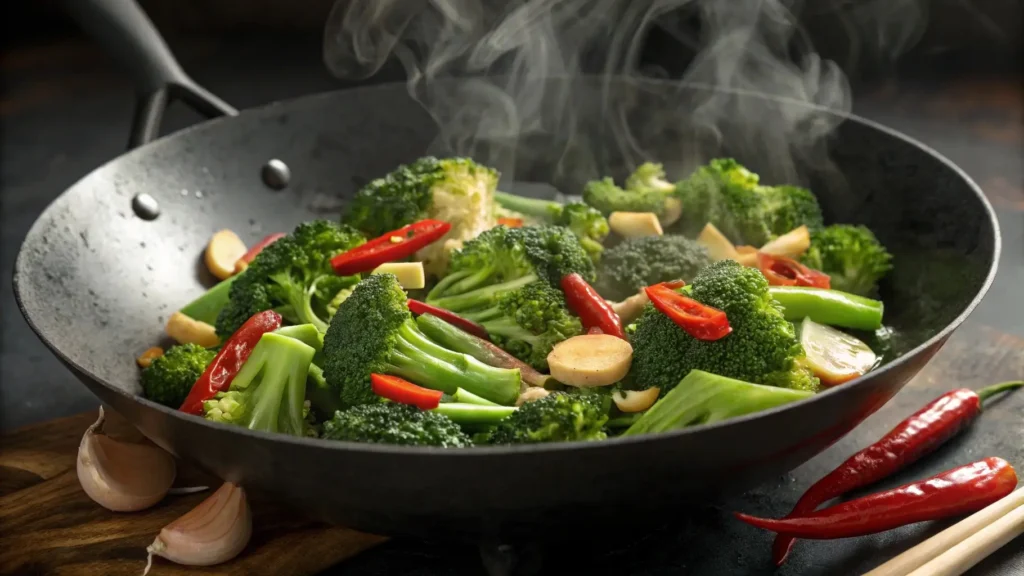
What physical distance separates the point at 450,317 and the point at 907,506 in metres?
1.09

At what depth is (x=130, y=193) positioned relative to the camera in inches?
113

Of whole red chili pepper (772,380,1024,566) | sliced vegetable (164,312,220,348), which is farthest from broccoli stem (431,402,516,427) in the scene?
sliced vegetable (164,312,220,348)

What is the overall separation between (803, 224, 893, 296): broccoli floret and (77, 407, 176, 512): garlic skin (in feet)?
5.77

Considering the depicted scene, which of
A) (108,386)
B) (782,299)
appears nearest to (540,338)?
(782,299)

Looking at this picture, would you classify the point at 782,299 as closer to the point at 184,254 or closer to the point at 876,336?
the point at 876,336

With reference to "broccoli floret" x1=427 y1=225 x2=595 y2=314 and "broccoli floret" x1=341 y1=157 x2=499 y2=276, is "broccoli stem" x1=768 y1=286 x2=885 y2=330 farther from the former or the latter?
"broccoli floret" x1=341 y1=157 x2=499 y2=276

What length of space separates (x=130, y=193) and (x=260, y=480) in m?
1.42

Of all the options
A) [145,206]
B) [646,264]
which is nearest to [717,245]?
[646,264]

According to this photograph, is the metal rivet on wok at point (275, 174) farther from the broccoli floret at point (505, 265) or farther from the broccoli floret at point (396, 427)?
the broccoli floret at point (396, 427)

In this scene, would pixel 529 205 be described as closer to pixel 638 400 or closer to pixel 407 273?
pixel 407 273


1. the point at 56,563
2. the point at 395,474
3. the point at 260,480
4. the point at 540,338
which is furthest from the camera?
the point at 540,338

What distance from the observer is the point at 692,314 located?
2.07 metres

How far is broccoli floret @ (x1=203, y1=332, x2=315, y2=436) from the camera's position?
6.83ft

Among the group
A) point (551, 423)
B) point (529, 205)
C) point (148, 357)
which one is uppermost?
point (551, 423)
